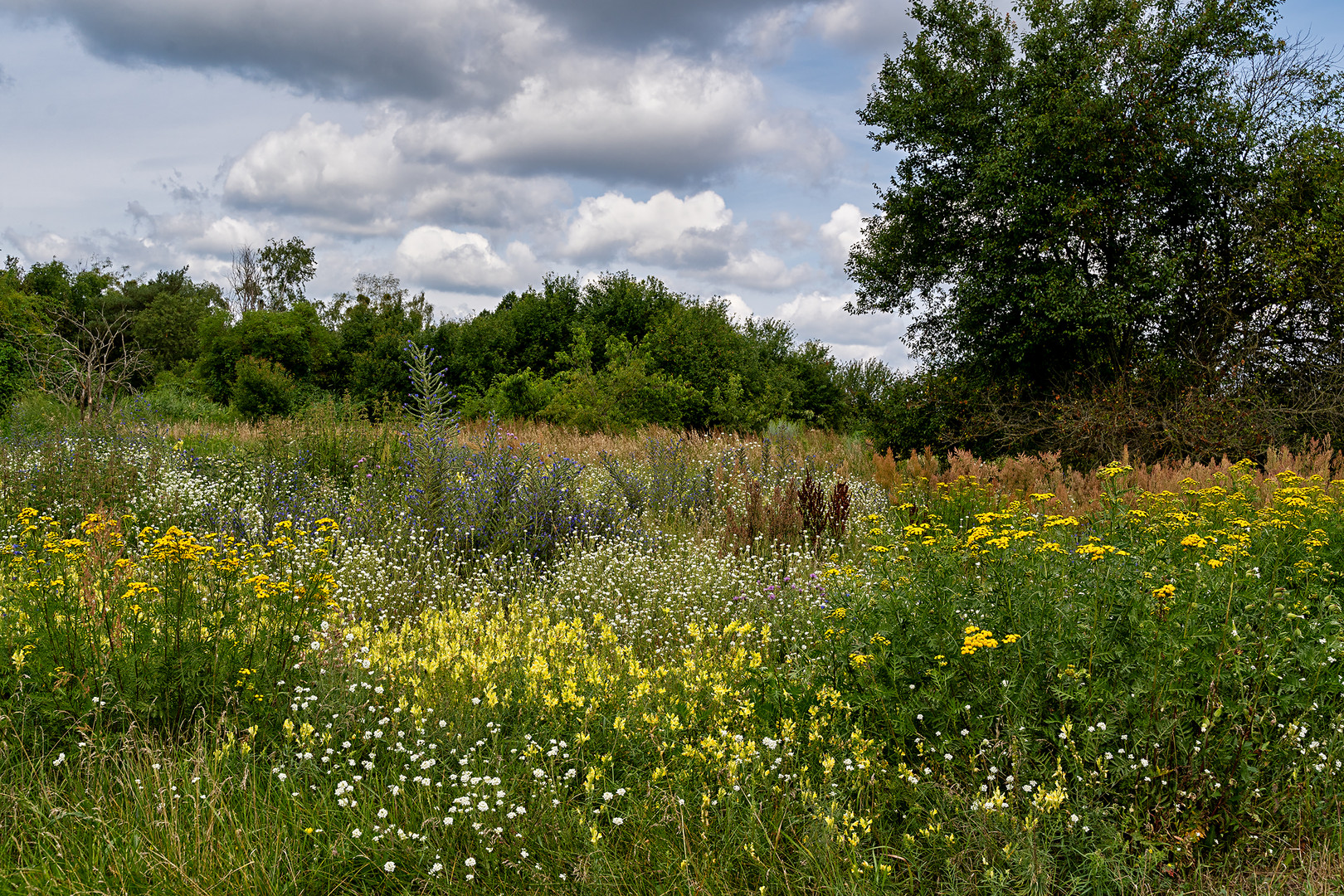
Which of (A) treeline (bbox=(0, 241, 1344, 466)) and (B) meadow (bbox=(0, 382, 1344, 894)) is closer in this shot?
(B) meadow (bbox=(0, 382, 1344, 894))

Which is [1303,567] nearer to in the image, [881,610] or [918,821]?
[881,610]

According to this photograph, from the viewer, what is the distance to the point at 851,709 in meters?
3.26

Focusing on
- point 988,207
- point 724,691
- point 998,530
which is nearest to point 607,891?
point 724,691

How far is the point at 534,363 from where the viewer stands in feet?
93.4

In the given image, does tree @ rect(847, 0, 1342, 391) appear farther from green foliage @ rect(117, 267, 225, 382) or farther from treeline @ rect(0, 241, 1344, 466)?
green foliage @ rect(117, 267, 225, 382)

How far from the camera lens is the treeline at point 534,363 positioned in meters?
21.2

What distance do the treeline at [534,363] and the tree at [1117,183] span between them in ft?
11.5

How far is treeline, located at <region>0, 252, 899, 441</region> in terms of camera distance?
21219 mm

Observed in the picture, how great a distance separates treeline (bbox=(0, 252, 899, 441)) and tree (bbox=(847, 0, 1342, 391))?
11.5 ft

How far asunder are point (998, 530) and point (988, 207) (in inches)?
534

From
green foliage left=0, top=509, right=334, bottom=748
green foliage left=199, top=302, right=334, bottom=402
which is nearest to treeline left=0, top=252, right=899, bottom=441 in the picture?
green foliage left=199, top=302, right=334, bottom=402

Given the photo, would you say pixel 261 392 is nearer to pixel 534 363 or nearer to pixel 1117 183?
pixel 534 363

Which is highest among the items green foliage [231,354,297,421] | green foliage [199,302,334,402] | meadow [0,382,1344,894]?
green foliage [199,302,334,402]

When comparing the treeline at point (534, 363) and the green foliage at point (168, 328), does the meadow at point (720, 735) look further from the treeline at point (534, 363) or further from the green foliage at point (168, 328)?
the green foliage at point (168, 328)
